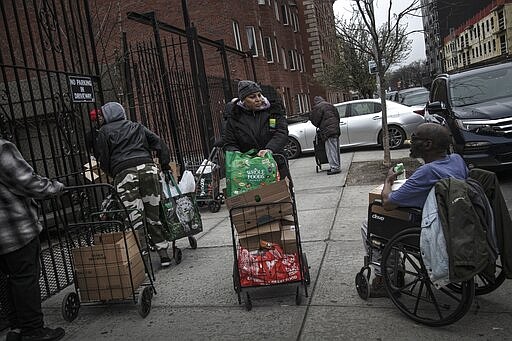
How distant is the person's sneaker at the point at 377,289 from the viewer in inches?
149

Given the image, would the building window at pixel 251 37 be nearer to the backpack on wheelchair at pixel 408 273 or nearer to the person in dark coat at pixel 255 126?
the person in dark coat at pixel 255 126

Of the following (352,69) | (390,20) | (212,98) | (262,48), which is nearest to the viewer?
(390,20)

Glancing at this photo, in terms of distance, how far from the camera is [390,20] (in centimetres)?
1009

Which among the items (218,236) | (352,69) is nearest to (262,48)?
(352,69)

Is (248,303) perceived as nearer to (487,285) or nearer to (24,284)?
(24,284)

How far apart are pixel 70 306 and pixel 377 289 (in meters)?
2.52

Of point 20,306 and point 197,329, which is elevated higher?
point 20,306

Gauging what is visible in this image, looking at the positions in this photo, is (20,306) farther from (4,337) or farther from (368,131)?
(368,131)

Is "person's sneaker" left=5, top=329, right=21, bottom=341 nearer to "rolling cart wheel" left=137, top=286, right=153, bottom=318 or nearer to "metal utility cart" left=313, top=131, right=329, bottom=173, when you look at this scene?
"rolling cart wheel" left=137, top=286, right=153, bottom=318

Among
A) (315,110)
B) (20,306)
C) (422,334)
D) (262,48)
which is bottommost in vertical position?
(422,334)

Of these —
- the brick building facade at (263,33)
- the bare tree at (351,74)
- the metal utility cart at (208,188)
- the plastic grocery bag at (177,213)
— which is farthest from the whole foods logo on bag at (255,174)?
the bare tree at (351,74)

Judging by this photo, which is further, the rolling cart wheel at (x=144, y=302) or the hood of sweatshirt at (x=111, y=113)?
the hood of sweatshirt at (x=111, y=113)

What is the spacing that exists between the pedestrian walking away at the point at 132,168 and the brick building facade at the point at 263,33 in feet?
31.8

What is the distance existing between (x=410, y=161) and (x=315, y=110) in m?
2.39
